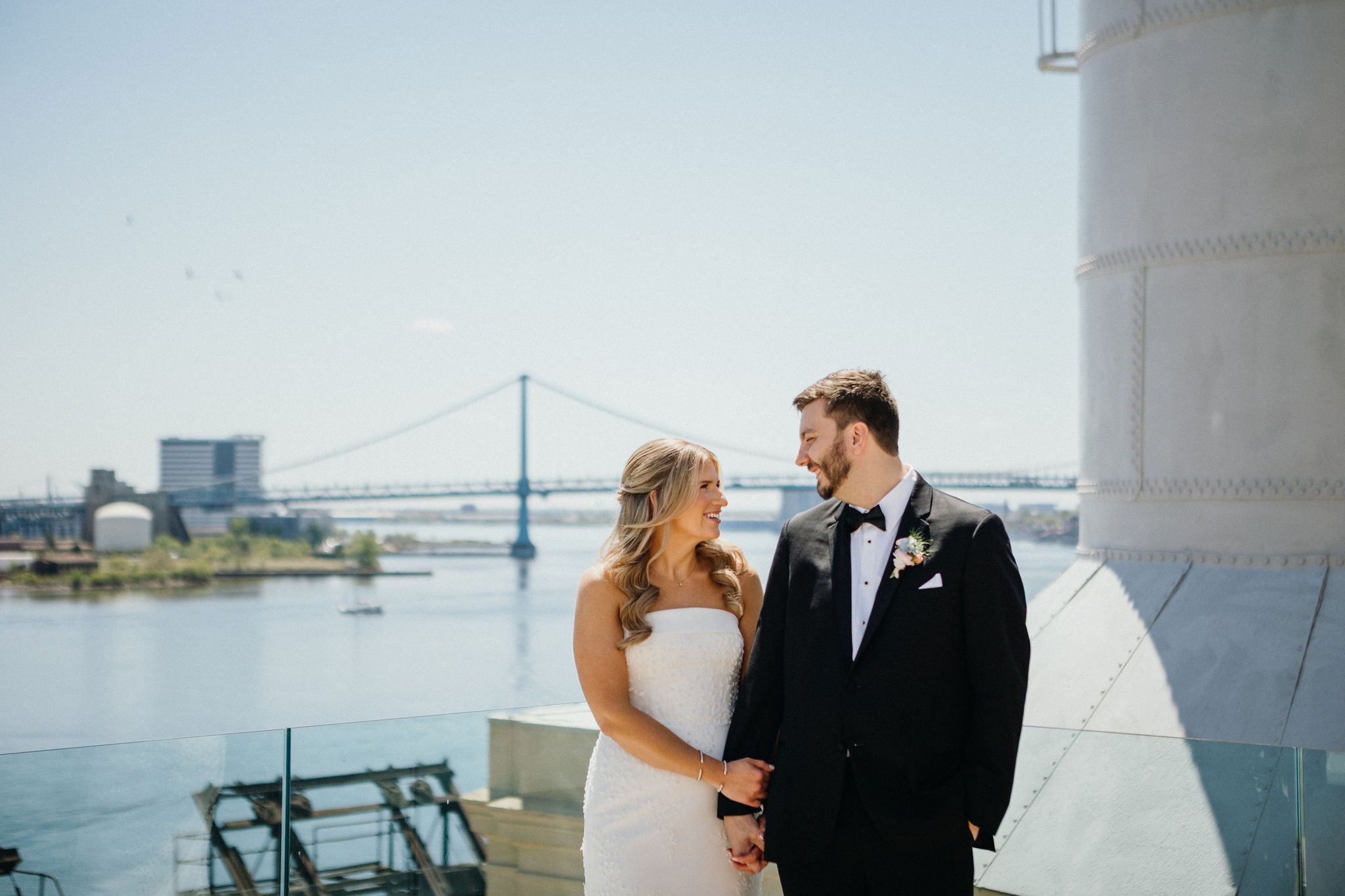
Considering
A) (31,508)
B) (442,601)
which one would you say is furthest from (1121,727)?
(442,601)

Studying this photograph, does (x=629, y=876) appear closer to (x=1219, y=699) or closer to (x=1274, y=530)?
(x=1219, y=699)

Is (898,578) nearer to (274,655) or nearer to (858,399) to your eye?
(858,399)

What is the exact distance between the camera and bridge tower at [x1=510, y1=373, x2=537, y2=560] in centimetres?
4672

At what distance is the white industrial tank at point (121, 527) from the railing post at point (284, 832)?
49805 mm

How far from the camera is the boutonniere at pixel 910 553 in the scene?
77.1 inches

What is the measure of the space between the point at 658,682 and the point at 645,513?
35cm

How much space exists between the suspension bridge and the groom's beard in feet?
74.1

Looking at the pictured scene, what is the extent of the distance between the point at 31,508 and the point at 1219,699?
45.5m

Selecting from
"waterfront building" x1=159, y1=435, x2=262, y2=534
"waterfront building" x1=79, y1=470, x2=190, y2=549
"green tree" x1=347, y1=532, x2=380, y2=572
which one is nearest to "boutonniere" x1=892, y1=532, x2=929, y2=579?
"waterfront building" x1=79, y1=470, x2=190, y2=549

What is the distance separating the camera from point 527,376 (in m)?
54.7

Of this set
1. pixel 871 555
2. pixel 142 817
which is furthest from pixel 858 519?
pixel 142 817

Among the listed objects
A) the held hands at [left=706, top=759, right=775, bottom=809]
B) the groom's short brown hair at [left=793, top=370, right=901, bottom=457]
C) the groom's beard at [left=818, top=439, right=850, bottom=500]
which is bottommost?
the held hands at [left=706, top=759, right=775, bottom=809]

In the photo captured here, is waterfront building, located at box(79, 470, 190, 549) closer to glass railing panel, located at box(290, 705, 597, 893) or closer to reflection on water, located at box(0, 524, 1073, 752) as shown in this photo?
reflection on water, located at box(0, 524, 1073, 752)

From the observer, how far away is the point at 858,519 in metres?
2.07
